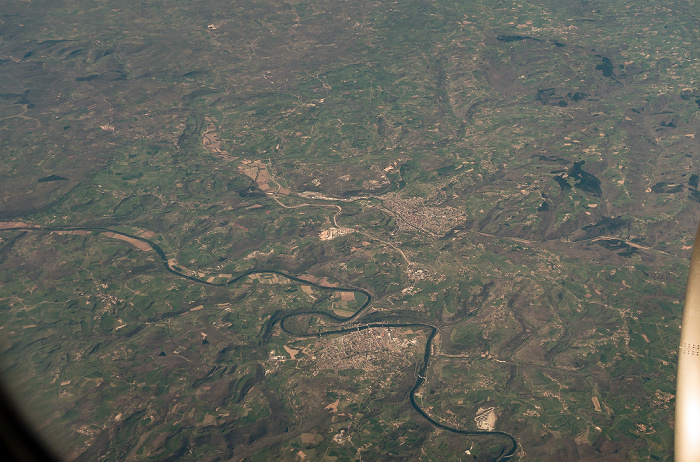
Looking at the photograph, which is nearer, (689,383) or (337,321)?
(689,383)

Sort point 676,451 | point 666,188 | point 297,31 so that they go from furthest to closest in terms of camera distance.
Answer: point 297,31
point 666,188
point 676,451

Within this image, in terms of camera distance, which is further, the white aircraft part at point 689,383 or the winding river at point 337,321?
the winding river at point 337,321

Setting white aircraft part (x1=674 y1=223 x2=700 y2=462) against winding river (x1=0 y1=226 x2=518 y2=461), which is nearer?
white aircraft part (x1=674 y1=223 x2=700 y2=462)

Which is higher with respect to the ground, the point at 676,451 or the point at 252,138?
the point at 676,451

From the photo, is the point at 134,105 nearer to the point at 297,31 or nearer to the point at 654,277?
the point at 297,31

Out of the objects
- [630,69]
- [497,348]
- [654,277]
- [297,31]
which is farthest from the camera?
[297,31]

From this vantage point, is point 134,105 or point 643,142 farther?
point 134,105

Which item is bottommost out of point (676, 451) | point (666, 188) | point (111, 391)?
point (111, 391)

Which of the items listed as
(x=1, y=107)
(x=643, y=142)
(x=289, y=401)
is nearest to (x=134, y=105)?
(x=1, y=107)

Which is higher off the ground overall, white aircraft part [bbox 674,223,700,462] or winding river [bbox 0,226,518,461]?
white aircraft part [bbox 674,223,700,462]

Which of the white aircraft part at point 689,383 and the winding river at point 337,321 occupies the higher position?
the white aircraft part at point 689,383

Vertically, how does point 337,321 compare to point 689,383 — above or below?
below
